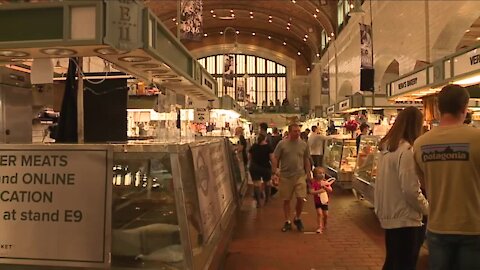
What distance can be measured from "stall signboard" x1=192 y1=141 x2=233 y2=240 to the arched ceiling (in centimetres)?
2214

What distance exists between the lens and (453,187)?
2734mm

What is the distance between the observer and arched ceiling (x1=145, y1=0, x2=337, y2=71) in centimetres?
3027

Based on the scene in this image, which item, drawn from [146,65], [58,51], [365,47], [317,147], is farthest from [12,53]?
[365,47]

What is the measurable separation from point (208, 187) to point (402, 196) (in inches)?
68.5

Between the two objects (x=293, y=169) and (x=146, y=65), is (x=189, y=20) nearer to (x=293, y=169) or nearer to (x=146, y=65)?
(x=293, y=169)

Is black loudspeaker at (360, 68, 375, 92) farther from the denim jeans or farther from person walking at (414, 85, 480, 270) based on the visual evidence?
the denim jeans

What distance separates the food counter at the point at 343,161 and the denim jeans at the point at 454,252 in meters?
8.59

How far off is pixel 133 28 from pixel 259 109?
39.4m

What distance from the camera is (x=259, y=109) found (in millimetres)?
42500

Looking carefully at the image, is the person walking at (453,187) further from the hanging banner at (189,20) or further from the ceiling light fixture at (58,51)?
the hanging banner at (189,20)

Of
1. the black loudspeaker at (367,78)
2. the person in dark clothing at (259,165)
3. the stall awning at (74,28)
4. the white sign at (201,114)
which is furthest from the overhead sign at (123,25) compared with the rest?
the black loudspeaker at (367,78)

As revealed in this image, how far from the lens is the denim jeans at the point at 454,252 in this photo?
2.67m

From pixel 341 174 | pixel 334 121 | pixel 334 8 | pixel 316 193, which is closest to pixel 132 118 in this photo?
pixel 341 174

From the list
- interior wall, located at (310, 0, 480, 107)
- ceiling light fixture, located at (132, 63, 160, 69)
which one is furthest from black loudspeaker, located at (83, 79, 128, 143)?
interior wall, located at (310, 0, 480, 107)
